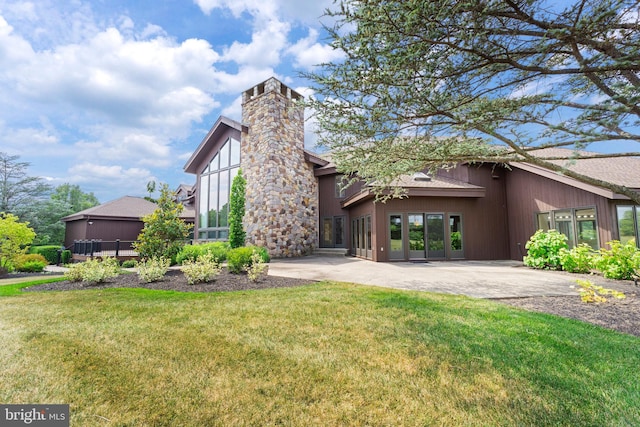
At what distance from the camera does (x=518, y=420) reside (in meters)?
1.79

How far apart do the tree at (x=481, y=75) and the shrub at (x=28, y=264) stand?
13139 mm

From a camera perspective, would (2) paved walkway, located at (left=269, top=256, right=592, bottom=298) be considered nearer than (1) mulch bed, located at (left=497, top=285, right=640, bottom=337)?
No

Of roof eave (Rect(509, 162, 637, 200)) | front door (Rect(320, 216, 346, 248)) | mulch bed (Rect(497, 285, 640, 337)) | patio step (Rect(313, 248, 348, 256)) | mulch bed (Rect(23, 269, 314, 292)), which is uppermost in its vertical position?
roof eave (Rect(509, 162, 637, 200))

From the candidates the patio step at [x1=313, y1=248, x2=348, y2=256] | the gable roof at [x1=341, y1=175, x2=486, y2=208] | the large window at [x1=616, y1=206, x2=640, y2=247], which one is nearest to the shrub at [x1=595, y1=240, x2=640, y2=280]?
the large window at [x1=616, y1=206, x2=640, y2=247]

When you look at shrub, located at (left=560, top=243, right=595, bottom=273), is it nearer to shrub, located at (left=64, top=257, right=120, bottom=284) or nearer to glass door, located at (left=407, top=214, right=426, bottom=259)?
glass door, located at (left=407, top=214, right=426, bottom=259)

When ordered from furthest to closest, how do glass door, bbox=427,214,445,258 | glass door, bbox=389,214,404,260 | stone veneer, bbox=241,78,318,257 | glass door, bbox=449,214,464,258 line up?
stone veneer, bbox=241,78,318,257 < glass door, bbox=449,214,464,258 < glass door, bbox=427,214,445,258 < glass door, bbox=389,214,404,260

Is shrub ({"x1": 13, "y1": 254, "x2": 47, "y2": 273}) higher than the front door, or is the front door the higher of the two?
the front door

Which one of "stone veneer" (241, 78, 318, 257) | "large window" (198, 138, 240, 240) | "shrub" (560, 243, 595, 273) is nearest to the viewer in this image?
"shrub" (560, 243, 595, 273)

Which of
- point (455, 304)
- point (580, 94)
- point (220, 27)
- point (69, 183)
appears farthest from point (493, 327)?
point (69, 183)

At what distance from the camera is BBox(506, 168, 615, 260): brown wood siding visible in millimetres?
8281

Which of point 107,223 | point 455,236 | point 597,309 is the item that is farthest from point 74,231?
point 597,309

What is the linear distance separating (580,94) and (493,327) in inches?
145

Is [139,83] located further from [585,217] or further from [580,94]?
[585,217]

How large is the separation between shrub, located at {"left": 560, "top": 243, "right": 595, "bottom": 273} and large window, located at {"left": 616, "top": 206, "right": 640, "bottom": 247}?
1.19m
